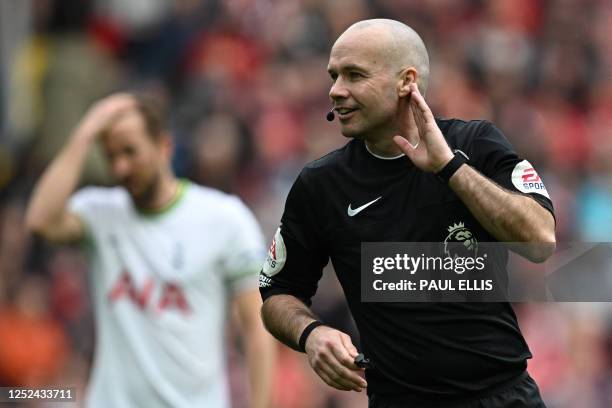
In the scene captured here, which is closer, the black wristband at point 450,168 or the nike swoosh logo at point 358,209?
the black wristband at point 450,168

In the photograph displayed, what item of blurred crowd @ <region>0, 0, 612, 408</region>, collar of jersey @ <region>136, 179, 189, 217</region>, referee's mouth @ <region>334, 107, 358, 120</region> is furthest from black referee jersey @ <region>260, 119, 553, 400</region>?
blurred crowd @ <region>0, 0, 612, 408</region>

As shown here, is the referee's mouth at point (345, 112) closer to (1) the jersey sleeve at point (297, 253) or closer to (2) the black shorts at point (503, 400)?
(1) the jersey sleeve at point (297, 253)

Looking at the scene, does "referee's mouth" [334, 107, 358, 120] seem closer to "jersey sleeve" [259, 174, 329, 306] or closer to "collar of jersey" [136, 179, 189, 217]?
"jersey sleeve" [259, 174, 329, 306]

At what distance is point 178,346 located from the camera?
797 cm

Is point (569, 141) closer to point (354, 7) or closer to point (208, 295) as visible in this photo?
point (354, 7)

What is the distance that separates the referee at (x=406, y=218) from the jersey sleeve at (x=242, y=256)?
206 centimetres

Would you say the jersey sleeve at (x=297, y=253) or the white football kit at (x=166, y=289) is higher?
the white football kit at (x=166, y=289)

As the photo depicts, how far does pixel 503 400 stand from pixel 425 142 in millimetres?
1093

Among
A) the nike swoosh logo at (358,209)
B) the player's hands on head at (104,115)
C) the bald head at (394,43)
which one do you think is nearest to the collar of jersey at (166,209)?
the player's hands on head at (104,115)

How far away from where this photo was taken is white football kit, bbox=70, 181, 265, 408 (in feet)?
26.1

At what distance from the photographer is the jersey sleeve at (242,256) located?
8078 mm

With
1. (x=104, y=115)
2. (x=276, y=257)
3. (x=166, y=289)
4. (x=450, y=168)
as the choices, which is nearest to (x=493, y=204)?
(x=450, y=168)

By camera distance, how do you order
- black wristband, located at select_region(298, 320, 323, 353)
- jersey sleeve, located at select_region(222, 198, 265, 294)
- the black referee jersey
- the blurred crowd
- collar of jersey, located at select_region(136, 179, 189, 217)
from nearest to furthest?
the black referee jersey, black wristband, located at select_region(298, 320, 323, 353), jersey sleeve, located at select_region(222, 198, 265, 294), collar of jersey, located at select_region(136, 179, 189, 217), the blurred crowd

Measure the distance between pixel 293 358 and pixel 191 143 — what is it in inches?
100
